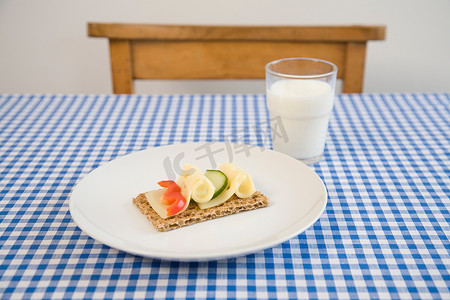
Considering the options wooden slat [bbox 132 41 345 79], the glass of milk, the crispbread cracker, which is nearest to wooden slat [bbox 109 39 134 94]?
wooden slat [bbox 132 41 345 79]

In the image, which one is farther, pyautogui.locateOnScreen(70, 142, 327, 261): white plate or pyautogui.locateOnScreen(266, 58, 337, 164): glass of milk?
pyautogui.locateOnScreen(266, 58, 337, 164): glass of milk

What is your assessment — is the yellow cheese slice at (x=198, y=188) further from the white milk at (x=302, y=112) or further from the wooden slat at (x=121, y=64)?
the wooden slat at (x=121, y=64)

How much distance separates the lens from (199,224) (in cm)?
75

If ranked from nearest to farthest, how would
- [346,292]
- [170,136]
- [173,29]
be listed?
1. [346,292]
2. [170,136]
3. [173,29]

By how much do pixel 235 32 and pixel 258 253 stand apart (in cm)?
99

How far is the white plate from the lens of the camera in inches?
27.2

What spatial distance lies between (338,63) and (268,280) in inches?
42.2

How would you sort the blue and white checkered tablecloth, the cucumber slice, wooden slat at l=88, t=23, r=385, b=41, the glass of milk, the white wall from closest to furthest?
the blue and white checkered tablecloth
the cucumber slice
the glass of milk
wooden slat at l=88, t=23, r=385, b=41
the white wall

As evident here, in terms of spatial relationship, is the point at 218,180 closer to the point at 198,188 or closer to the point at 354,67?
the point at 198,188

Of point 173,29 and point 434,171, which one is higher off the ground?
point 173,29

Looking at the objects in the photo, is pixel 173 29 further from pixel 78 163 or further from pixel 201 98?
pixel 78 163

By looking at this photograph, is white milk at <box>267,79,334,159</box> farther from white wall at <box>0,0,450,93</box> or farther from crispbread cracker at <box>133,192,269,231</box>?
white wall at <box>0,0,450,93</box>

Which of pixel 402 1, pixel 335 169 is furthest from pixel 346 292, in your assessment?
pixel 402 1

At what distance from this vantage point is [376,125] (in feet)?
4.02
